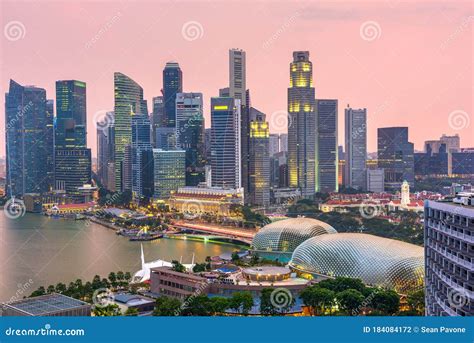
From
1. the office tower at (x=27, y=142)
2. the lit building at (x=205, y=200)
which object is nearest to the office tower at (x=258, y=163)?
the lit building at (x=205, y=200)

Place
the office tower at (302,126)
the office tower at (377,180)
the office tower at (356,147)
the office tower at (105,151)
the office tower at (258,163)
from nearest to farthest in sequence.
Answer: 1. the office tower at (258,163)
2. the office tower at (377,180)
3. the office tower at (302,126)
4. the office tower at (356,147)
5. the office tower at (105,151)

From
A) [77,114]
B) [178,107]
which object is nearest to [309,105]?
[178,107]

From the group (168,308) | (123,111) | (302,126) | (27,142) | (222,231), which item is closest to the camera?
(168,308)

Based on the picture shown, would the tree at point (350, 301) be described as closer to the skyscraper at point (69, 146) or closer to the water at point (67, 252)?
the water at point (67, 252)

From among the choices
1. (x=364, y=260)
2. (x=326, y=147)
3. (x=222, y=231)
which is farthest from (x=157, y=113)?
(x=364, y=260)

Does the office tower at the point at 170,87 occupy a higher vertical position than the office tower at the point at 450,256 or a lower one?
higher

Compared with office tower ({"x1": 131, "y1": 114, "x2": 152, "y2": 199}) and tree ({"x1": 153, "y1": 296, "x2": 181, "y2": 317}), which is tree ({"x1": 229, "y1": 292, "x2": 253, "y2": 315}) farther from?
office tower ({"x1": 131, "y1": 114, "x2": 152, "y2": 199})

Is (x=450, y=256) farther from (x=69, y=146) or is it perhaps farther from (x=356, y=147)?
(x=356, y=147)
